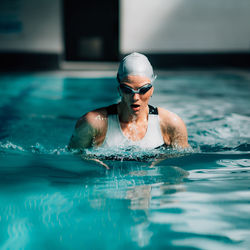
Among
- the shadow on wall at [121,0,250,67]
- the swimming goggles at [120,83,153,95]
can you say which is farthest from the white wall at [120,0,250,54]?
the swimming goggles at [120,83,153,95]

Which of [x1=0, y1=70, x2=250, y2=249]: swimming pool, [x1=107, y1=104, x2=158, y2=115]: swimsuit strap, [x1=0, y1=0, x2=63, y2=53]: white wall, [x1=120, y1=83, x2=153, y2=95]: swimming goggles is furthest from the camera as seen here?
[x1=0, y1=0, x2=63, y2=53]: white wall

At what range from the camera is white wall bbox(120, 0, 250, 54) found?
13.6m

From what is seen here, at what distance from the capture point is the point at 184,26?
45.3 feet

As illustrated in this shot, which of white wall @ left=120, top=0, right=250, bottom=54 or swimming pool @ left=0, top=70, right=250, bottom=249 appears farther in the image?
white wall @ left=120, top=0, right=250, bottom=54

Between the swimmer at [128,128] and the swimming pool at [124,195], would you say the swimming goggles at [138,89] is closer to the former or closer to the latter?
the swimmer at [128,128]

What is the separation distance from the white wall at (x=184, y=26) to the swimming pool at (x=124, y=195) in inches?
357

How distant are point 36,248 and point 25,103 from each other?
548cm

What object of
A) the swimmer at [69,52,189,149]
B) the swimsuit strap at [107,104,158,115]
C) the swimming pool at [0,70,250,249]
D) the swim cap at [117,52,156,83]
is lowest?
the swimming pool at [0,70,250,249]

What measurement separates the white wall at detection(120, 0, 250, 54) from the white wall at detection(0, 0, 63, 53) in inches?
92.3

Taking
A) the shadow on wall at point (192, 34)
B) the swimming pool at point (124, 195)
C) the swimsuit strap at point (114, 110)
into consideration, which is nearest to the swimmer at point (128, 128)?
the swimsuit strap at point (114, 110)

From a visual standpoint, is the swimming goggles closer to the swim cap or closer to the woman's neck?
the swim cap

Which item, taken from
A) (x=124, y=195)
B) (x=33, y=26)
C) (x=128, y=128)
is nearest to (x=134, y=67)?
(x=128, y=128)

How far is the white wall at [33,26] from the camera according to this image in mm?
13281

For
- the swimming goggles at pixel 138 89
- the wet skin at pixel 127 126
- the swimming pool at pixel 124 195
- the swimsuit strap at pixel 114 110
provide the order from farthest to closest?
the swimsuit strap at pixel 114 110
the wet skin at pixel 127 126
the swimming goggles at pixel 138 89
the swimming pool at pixel 124 195
